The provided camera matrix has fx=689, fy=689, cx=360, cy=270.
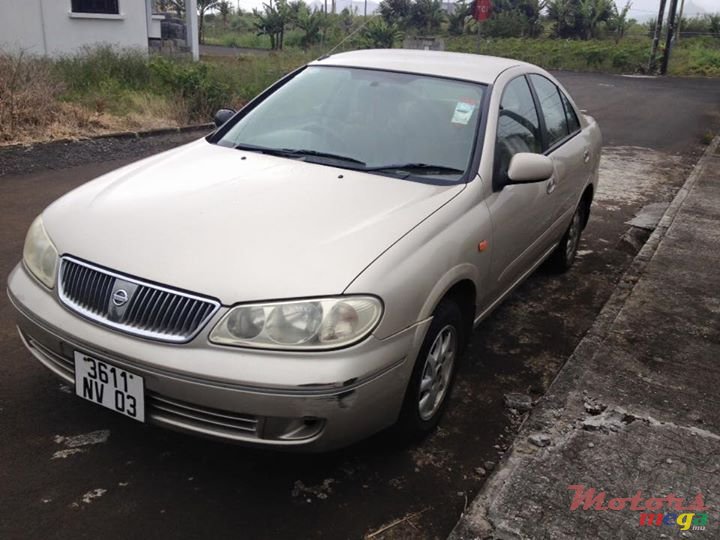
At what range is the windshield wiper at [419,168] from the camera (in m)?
3.37

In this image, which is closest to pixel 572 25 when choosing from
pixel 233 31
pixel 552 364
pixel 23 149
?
pixel 233 31

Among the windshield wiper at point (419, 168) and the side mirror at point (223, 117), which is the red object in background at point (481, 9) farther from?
the windshield wiper at point (419, 168)

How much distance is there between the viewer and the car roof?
391cm

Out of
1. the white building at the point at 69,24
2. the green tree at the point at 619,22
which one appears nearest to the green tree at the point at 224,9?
the green tree at the point at 619,22

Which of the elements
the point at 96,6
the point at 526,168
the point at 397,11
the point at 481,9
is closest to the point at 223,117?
the point at 526,168

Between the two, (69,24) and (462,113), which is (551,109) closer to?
(462,113)

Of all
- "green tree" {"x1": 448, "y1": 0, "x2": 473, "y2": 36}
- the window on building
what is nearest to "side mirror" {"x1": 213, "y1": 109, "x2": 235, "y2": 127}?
the window on building

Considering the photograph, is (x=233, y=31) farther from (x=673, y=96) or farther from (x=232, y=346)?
(x=232, y=346)

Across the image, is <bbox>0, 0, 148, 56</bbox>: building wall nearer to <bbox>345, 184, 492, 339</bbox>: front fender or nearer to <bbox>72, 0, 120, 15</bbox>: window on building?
<bbox>72, 0, 120, 15</bbox>: window on building

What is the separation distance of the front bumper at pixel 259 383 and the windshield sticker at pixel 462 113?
1418 mm

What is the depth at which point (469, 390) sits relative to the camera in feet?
12.0

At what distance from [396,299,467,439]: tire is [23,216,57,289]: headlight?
150 centimetres

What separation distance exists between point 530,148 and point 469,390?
1481 millimetres

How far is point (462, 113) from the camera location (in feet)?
12.0
